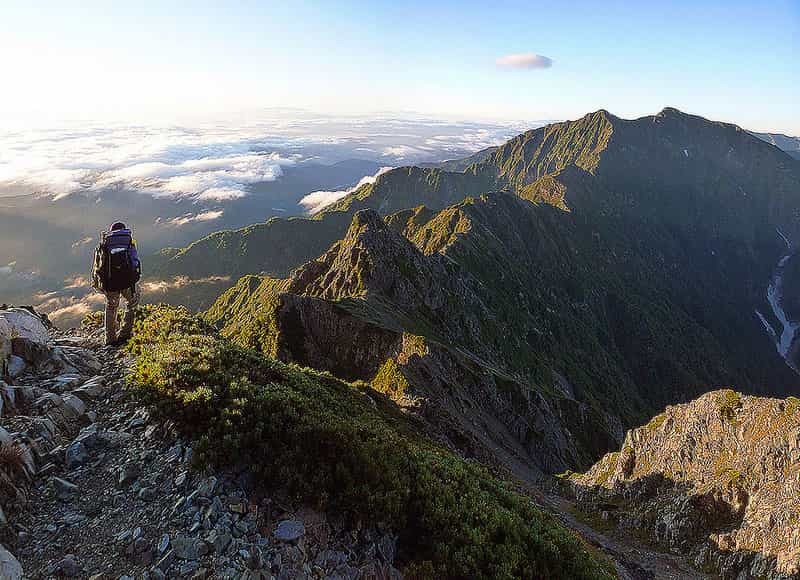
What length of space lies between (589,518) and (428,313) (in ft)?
182

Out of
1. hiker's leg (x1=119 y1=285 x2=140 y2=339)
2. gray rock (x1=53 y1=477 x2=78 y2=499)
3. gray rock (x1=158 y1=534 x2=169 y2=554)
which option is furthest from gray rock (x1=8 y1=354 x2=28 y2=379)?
gray rock (x1=158 y1=534 x2=169 y2=554)

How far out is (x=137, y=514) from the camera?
30.1ft

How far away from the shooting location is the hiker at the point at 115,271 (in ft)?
54.7

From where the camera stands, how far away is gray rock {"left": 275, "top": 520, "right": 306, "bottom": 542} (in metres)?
9.08

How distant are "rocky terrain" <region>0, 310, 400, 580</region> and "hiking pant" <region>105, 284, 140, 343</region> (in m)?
5.24

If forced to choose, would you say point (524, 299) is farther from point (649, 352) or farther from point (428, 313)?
point (649, 352)

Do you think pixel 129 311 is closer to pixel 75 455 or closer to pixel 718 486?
pixel 75 455

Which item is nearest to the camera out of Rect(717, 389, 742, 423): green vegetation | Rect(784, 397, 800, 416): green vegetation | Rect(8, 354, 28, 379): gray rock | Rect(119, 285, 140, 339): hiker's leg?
Rect(8, 354, 28, 379): gray rock

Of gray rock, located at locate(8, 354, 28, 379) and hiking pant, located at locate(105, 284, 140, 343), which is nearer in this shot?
gray rock, located at locate(8, 354, 28, 379)

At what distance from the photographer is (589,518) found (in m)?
38.0

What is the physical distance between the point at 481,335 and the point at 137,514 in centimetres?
9581

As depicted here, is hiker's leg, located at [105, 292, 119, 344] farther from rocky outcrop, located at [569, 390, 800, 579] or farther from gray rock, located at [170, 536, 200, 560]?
rocky outcrop, located at [569, 390, 800, 579]

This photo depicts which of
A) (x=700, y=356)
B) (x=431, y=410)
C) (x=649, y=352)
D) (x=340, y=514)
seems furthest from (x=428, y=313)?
(x=700, y=356)

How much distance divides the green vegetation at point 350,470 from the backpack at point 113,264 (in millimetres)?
4577
